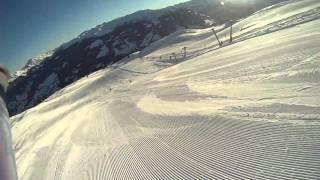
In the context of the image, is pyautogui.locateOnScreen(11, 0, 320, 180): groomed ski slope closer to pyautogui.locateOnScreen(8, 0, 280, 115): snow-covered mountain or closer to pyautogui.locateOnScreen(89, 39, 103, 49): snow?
pyautogui.locateOnScreen(8, 0, 280, 115): snow-covered mountain

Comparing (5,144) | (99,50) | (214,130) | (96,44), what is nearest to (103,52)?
(99,50)

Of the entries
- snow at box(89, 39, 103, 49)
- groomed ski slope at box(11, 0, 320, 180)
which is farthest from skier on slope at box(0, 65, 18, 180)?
snow at box(89, 39, 103, 49)

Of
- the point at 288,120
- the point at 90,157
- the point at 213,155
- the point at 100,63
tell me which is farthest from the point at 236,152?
the point at 100,63

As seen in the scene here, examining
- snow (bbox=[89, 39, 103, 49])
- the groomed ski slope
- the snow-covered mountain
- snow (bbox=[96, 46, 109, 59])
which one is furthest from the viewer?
snow (bbox=[89, 39, 103, 49])

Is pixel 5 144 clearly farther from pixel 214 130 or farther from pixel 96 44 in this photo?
pixel 96 44

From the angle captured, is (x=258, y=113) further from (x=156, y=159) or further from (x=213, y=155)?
(x=156, y=159)

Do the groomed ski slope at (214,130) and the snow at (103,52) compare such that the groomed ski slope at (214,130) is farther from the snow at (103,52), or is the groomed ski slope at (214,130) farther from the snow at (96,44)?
the snow at (96,44)

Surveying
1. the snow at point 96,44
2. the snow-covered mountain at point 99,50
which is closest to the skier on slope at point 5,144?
the snow-covered mountain at point 99,50
